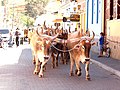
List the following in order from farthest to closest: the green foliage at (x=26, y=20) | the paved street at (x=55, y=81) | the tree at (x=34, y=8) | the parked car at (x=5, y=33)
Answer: the tree at (x=34, y=8) → the green foliage at (x=26, y=20) → the parked car at (x=5, y=33) → the paved street at (x=55, y=81)

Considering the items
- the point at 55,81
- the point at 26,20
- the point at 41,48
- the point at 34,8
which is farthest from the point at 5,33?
the point at 34,8

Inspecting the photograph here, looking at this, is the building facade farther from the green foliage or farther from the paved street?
the green foliage

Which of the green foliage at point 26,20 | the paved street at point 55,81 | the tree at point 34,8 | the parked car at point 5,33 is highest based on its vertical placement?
the tree at point 34,8

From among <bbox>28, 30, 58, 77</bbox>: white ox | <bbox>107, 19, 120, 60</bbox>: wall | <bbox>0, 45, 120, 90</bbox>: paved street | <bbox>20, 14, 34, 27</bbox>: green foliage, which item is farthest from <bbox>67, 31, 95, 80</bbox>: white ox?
<bbox>20, 14, 34, 27</bbox>: green foliage

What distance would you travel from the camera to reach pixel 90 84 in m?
15.2

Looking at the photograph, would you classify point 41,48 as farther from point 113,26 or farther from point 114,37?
point 113,26

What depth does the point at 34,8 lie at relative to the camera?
117 meters

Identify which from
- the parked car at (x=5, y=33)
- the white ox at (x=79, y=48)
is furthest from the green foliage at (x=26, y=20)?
the white ox at (x=79, y=48)

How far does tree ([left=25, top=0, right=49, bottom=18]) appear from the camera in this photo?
4611 inches

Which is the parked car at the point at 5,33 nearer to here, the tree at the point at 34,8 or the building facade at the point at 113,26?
the building facade at the point at 113,26

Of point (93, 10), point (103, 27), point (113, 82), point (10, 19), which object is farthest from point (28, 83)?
point (10, 19)

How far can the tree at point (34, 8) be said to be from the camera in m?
117

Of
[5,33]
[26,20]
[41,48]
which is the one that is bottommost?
[5,33]

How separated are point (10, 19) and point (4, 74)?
88.5 metres
